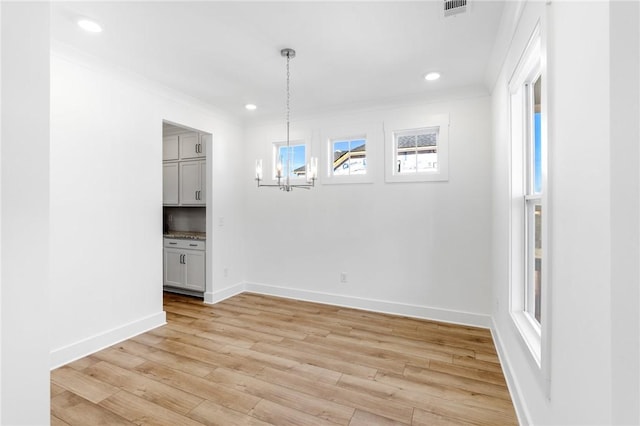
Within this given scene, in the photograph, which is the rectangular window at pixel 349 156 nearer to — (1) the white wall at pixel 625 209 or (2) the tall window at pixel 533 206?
(2) the tall window at pixel 533 206

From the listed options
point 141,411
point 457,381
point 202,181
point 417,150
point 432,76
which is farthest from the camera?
point 202,181

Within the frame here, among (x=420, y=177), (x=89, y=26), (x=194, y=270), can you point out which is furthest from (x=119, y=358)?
(x=420, y=177)

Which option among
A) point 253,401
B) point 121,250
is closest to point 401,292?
point 253,401

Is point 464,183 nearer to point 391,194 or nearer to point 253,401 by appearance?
point 391,194

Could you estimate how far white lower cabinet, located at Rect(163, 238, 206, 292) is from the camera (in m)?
4.46

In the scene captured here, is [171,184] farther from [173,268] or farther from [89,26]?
[89,26]

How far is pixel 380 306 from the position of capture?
3961 mm

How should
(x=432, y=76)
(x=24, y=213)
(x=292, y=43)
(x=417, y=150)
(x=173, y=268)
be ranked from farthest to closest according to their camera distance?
(x=173, y=268) → (x=417, y=150) → (x=432, y=76) → (x=292, y=43) → (x=24, y=213)

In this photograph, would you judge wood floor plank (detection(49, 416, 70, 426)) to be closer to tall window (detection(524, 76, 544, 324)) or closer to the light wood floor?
the light wood floor

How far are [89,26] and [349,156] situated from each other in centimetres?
293

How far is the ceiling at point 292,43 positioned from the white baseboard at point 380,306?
101 inches

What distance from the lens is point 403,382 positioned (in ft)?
7.76

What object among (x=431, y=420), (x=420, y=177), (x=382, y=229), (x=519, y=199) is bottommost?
(x=431, y=420)

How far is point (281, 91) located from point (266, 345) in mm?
2779
